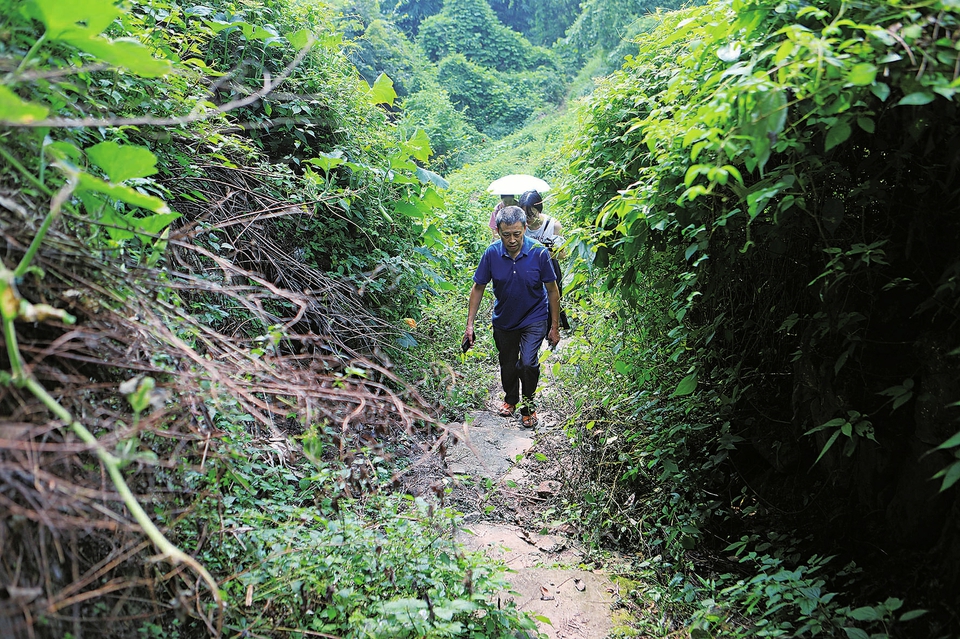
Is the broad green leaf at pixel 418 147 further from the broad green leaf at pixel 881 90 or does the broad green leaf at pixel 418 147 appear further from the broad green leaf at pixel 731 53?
the broad green leaf at pixel 881 90

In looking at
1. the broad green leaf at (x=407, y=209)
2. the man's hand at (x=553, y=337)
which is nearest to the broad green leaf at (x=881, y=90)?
the man's hand at (x=553, y=337)

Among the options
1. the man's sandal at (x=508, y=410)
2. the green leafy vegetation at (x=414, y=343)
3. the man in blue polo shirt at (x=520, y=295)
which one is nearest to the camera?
the green leafy vegetation at (x=414, y=343)

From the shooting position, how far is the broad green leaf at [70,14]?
137 centimetres

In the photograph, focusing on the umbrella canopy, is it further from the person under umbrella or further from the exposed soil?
the exposed soil

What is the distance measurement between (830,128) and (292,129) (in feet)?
12.6

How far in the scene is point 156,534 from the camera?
118cm

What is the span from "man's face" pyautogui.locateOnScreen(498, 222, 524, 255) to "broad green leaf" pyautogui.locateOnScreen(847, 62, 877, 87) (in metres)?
3.31

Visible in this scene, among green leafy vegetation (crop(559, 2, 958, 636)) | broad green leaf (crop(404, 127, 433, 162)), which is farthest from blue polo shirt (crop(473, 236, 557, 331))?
green leafy vegetation (crop(559, 2, 958, 636))

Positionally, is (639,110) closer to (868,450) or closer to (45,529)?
(868,450)

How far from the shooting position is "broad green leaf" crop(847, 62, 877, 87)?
158cm

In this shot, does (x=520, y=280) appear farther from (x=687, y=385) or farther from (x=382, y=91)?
(x=687, y=385)

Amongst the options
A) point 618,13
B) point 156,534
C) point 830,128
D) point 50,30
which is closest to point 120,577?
point 156,534

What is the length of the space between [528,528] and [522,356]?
168cm

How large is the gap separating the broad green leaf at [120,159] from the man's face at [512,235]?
3325 mm
